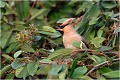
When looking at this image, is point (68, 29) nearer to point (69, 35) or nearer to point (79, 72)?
point (69, 35)

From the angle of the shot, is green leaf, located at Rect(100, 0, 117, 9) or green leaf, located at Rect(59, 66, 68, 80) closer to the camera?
green leaf, located at Rect(59, 66, 68, 80)

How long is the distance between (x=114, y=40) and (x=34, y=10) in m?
1.21

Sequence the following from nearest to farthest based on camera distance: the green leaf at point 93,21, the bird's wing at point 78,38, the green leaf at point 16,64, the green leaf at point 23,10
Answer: the green leaf at point 16,64 → the bird's wing at point 78,38 → the green leaf at point 93,21 → the green leaf at point 23,10

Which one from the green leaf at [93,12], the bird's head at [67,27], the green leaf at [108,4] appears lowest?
the bird's head at [67,27]

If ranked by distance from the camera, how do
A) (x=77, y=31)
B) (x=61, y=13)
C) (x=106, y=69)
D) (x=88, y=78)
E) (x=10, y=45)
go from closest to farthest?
(x=88, y=78) → (x=106, y=69) → (x=77, y=31) → (x=10, y=45) → (x=61, y=13)

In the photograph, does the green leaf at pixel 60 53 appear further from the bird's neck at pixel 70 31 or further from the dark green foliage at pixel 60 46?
the bird's neck at pixel 70 31

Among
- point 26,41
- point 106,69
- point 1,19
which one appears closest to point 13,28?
point 1,19

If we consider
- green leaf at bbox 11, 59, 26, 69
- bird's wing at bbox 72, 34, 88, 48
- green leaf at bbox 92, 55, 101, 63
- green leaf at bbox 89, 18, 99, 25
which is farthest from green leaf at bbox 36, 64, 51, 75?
green leaf at bbox 89, 18, 99, 25

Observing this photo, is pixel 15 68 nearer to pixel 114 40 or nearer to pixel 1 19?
pixel 114 40

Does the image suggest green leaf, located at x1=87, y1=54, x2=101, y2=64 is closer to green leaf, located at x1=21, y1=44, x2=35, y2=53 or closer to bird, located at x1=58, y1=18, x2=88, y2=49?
bird, located at x1=58, y1=18, x2=88, y2=49

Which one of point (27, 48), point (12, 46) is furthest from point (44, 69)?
point (12, 46)

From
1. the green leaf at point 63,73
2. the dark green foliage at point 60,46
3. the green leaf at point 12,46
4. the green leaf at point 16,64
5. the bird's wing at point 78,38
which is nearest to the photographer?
the green leaf at point 63,73

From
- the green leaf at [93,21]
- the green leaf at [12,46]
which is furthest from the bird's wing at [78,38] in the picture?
the green leaf at [12,46]

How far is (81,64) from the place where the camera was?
189 centimetres
